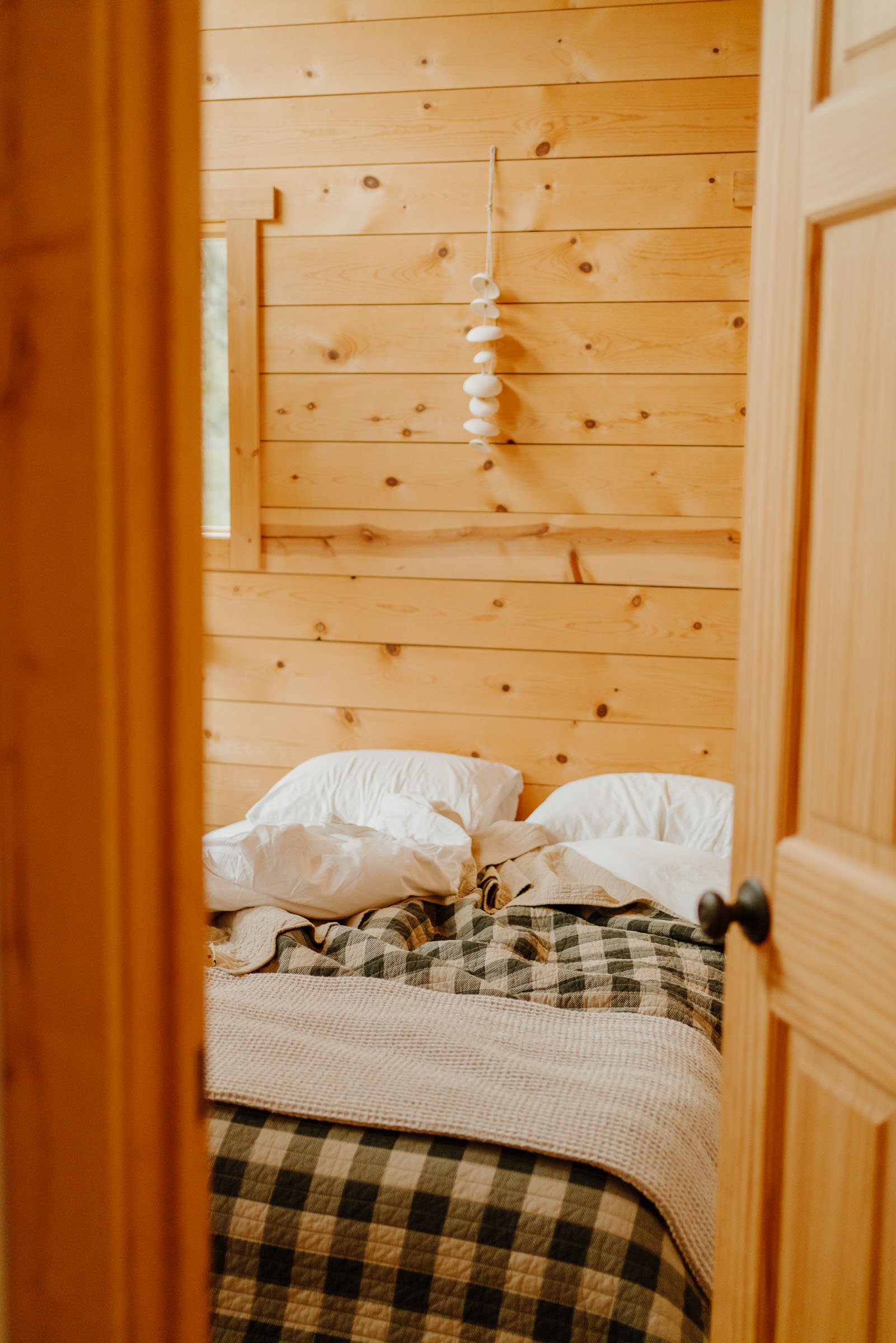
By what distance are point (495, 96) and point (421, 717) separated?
170cm

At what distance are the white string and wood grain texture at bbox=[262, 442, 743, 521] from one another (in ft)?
1.56

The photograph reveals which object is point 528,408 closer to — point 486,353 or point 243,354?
point 486,353

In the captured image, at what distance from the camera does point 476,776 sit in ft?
9.55

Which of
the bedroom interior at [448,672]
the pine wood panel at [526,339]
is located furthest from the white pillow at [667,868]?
the pine wood panel at [526,339]

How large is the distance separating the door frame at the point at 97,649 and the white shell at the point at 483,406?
2.35 metres

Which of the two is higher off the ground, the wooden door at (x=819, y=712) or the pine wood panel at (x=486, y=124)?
the pine wood panel at (x=486, y=124)

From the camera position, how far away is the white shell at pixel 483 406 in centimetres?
289

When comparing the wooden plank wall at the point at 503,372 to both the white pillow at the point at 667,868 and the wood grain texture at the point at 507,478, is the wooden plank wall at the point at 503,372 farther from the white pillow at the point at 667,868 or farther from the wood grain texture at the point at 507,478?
the white pillow at the point at 667,868

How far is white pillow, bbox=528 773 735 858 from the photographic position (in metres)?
2.65

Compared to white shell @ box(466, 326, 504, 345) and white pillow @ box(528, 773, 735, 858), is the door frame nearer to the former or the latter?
white pillow @ box(528, 773, 735, 858)

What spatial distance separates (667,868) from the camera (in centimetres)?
232

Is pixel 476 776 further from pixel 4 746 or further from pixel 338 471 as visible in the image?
pixel 4 746

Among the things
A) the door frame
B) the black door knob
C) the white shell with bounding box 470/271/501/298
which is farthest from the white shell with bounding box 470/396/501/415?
the door frame

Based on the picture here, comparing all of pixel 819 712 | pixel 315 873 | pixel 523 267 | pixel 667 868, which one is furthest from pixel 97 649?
pixel 523 267
